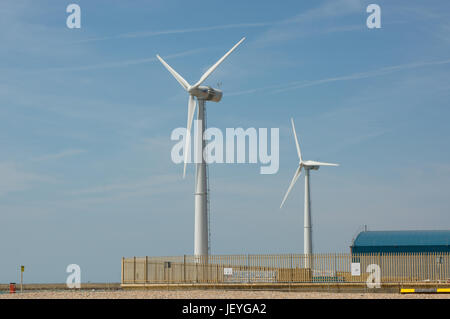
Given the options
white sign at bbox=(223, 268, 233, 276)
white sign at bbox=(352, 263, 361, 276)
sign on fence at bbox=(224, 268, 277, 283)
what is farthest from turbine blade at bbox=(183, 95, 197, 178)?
white sign at bbox=(352, 263, 361, 276)

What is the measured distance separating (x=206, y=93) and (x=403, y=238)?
3780 cm

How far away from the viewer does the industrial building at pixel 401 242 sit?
3275 inches

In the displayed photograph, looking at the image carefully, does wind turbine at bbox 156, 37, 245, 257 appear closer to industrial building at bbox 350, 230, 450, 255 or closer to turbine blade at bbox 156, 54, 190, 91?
turbine blade at bbox 156, 54, 190, 91

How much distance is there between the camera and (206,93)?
6347 centimetres

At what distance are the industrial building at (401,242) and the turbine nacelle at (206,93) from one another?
30643 mm

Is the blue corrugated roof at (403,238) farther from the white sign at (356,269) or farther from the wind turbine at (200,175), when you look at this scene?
the white sign at (356,269)

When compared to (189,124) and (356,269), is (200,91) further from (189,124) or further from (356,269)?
(356,269)

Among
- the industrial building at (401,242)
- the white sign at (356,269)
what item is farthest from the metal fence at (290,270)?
the industrial building at (401,242)

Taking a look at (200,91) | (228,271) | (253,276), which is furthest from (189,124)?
(253,276)
